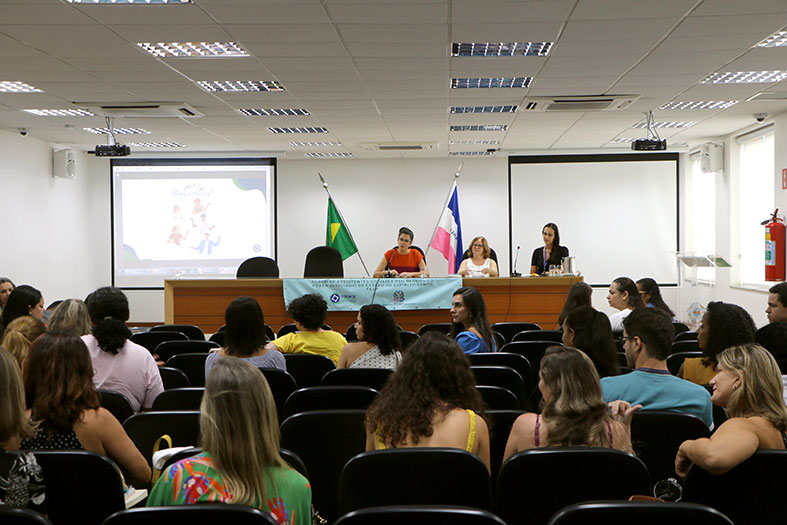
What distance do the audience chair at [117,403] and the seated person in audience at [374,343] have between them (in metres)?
1.35

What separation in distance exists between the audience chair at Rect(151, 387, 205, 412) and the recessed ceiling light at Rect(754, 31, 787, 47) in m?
5.44

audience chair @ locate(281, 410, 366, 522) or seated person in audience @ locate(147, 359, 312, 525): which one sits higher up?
Answer: seated person in audience @ locate(147, 359, 312, 525)

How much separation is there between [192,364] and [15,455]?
245cm

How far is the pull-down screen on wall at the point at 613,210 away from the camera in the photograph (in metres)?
13.4

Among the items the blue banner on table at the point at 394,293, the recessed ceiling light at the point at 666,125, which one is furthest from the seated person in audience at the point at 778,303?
the recessed ceiling light at the point at 666,125

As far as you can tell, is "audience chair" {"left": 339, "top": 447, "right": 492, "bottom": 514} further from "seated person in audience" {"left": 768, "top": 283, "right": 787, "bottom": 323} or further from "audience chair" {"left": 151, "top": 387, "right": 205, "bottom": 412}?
"seated person in audience" {"left": 768, "top": 283, "right": 787, "bottom": 323}

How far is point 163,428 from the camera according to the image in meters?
2.81

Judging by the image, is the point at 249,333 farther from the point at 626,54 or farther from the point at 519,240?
the point at 519,240

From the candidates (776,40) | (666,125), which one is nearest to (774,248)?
(666,125)

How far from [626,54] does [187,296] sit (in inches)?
223

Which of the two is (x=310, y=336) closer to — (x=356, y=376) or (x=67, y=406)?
(x=356, y=376)

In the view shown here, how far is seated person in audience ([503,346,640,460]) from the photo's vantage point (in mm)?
2279

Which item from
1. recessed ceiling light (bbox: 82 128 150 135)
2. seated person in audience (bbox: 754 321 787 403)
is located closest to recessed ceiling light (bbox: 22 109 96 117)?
recessed ceiling light (bbox: 82 128 150 135)

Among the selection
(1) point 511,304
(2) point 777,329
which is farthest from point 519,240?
(2) point 777,329
